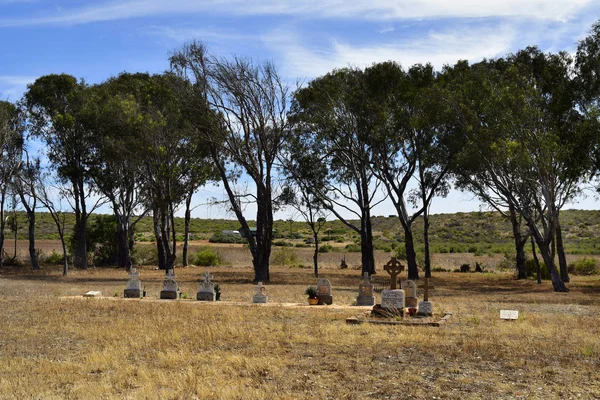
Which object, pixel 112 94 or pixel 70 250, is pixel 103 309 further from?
pixel 70 250

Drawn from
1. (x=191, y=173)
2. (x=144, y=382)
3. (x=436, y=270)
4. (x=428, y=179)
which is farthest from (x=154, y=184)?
(x=144, y=382)

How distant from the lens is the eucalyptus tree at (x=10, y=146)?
40.4m

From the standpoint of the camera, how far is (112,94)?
1670 inches

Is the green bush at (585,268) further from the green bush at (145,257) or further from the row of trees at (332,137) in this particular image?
the green bush at (145,257)

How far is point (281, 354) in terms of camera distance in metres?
12.0

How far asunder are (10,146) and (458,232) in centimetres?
6375

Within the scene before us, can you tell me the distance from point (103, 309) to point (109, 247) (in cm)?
3405

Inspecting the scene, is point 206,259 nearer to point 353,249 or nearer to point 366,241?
point 366,241

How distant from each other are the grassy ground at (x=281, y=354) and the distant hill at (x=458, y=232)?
2067 inches

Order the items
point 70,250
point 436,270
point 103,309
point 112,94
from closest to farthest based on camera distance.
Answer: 1. point 103,309
2. point 112,94
3. point 436,270
4. point 70,250

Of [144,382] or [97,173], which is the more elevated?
[97,173]

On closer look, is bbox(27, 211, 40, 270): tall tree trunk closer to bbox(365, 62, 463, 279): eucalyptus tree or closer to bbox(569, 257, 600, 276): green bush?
bbox(365, 62, 463, 279): eucalyptus tree

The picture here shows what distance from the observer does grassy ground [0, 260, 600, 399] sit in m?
9.32

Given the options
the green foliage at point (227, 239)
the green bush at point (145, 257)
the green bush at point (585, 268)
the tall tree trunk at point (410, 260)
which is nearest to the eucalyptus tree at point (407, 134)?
the tall tree trunk at point (410, 260)
